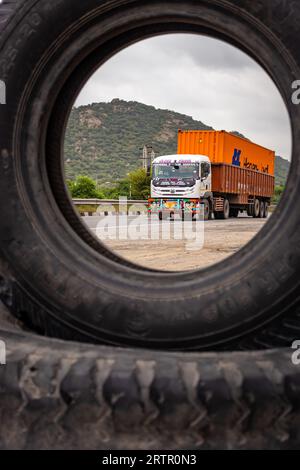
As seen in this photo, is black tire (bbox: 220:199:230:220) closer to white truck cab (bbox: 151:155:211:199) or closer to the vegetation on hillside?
white truck cab (bbox: 151:155:211:199)

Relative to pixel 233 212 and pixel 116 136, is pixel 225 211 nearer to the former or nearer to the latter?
pixel 233 212

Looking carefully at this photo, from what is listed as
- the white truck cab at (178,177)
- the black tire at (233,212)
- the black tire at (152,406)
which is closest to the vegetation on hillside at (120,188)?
the black tire at (233,212)

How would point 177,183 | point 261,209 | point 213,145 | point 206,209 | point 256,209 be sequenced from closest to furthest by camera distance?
1. point 177,183
2. point 206,209
3. point 213,145
4. point 256,209
5. point 261,209

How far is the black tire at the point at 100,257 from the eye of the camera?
5.03 feet

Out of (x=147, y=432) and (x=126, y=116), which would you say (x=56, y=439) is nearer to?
(x=147, y=432)

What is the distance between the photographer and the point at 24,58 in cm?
170

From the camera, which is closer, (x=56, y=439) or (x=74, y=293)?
(x=56, y=439)

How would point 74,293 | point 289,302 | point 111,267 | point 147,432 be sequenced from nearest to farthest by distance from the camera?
point 147,432 < point 289,302 < point 74,293 < point 111,267

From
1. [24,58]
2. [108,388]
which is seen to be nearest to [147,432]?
[108,388]

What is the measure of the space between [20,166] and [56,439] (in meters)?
0.91

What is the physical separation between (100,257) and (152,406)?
756 mm

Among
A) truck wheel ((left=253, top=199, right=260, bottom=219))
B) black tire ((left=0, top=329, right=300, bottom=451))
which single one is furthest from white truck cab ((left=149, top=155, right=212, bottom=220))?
black tire ((left=0, top=329, right=300, bottom=451))

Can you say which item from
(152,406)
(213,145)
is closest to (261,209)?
(213,145)

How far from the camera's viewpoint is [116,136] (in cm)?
8212
